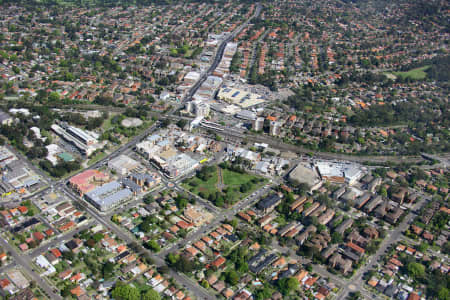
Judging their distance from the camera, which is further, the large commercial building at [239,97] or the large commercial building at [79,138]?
the large commercial building at [239,97]

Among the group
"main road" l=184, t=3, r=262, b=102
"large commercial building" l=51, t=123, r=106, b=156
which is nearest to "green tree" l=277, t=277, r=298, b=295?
"large commercial building" l=51, t=123, r=106, b=156

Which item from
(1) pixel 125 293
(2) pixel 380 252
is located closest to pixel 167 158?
(1) pixel 125 293

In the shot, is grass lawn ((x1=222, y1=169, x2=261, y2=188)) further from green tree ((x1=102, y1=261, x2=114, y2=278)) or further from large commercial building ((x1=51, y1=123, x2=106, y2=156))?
green tree ((x1=102, y1=261, x2=114, y2=278))

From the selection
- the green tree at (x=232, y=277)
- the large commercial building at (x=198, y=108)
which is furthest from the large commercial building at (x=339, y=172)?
the green tree at (x=232, y=277)

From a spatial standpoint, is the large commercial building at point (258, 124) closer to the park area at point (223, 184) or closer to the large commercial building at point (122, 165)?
the park area at point (223, 184)

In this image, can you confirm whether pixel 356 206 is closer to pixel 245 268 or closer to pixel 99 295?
pixel 245 268

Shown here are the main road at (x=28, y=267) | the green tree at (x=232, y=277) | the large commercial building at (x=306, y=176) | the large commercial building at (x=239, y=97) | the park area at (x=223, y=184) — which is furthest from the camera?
the large commercial building at (x=239, y=97)
